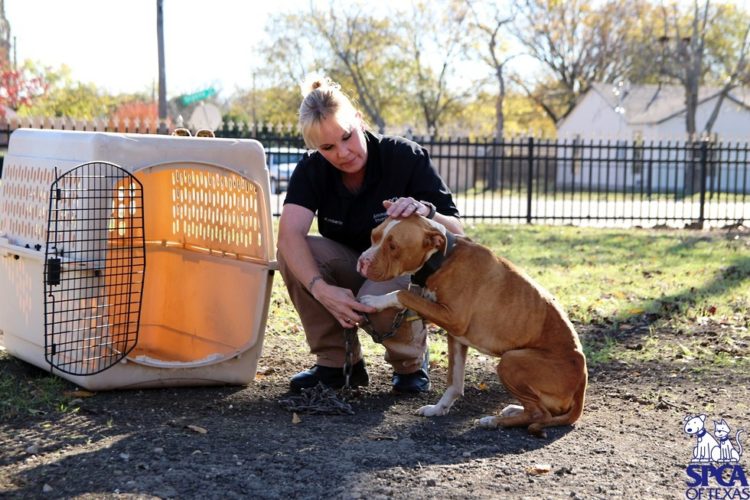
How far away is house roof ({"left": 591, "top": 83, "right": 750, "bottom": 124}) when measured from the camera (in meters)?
43.4

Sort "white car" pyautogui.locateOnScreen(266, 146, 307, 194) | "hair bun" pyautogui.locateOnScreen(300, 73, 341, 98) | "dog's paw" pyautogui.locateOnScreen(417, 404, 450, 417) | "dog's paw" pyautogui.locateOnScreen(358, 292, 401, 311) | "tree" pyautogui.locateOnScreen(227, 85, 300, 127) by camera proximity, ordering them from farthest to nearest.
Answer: "tree" pyautogui.locateOnScreen(227, 85, 300, 127)
"white car" pyautogui.locateOnScreen(266, 146, 307, 194)
"hair bun" pyautogui.locateOnScreen(300, 73, 341, 98)
"dog's paw" pyautogui.locateOnScreen(417, 404, 450, 417)
"dog's paw" pyautogui.locateOnScreen(358, 292, 401, 311)

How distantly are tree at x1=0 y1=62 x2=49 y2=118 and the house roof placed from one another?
2750 cm

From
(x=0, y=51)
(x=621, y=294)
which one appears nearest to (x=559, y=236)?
(x=621, y=294)

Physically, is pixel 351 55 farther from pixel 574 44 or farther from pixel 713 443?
pixel 713 443

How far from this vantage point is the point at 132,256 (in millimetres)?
4395

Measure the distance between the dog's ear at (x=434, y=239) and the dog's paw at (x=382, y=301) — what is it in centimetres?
32

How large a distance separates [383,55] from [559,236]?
33476 millimetres

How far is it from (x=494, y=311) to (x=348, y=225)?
1.03 m

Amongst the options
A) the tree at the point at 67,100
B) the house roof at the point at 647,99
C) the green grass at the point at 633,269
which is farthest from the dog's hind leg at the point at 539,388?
the house roof at the point at 647,99

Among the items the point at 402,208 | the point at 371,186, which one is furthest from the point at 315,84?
the point at 402,208

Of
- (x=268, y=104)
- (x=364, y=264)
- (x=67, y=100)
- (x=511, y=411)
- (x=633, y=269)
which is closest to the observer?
(x=364, y=264)

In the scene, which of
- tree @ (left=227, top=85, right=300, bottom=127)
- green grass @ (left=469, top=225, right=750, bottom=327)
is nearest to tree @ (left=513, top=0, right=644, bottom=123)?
tree @ (left=227, top=85, right=300, bottom=127)

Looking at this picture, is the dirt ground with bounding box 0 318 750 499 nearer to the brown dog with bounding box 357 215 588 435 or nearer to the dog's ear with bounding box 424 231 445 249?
the brown dog with bounding box 357 215 588 435

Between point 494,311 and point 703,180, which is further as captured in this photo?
point 703,180
